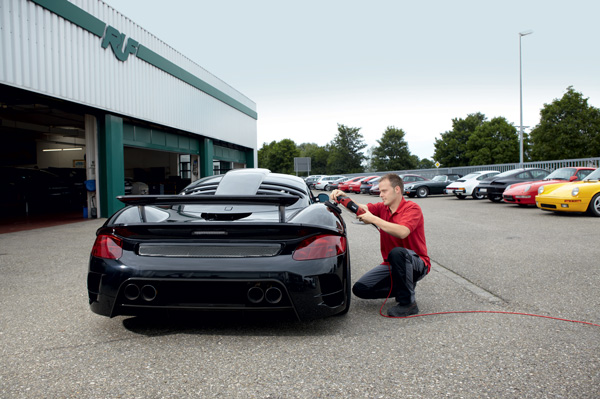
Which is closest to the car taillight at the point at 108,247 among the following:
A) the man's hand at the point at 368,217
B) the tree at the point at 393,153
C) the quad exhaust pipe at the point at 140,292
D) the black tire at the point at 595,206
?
the quad exhaust pipe at the point at 140,292

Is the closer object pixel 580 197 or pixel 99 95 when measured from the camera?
pixel 580 197

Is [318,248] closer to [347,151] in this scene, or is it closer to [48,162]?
[48,162]

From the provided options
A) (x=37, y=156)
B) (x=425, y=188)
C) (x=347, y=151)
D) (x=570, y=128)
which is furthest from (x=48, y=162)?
(x=347, y=151)

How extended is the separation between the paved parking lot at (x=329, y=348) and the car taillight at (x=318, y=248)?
0.58m

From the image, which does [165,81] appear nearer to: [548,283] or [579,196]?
[579,196]

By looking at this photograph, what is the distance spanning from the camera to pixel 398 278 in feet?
11.0

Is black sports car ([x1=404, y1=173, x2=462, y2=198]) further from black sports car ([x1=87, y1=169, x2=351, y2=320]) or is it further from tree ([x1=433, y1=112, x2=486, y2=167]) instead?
tree ([x1=433, y1=112, x2=486, y2=167])

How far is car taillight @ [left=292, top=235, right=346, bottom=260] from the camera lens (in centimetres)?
274

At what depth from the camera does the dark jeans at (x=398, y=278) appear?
3.33 m

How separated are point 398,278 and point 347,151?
321 feet

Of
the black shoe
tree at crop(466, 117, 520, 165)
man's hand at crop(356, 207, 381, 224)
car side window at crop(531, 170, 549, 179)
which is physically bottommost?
the black shoe

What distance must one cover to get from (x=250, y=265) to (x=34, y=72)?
10.5 metres

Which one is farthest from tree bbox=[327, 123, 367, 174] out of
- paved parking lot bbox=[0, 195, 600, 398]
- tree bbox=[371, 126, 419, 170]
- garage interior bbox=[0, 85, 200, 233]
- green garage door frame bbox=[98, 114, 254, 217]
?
paved parking lot bbox=[0, 195, 600, 398]

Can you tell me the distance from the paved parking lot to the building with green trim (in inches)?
311
